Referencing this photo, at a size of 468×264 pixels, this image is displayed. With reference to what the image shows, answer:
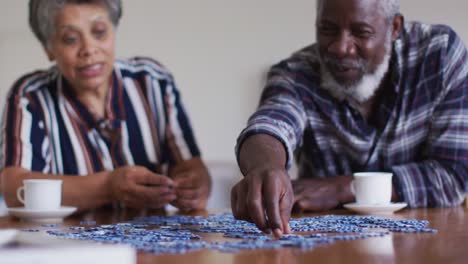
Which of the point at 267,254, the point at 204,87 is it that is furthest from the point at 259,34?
the point at 267,254

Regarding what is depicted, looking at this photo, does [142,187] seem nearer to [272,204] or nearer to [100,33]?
[100,33]

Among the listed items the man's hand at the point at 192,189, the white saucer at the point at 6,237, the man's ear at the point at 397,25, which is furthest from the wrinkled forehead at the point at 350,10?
the white saucer at the point at 6,237

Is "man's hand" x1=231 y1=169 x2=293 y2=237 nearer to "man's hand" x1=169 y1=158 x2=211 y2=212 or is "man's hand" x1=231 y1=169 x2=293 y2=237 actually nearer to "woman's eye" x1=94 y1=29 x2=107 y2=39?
"man's hand" x1=169 y1=158 x2=211 y2=212

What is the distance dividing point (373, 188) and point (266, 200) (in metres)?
0.57

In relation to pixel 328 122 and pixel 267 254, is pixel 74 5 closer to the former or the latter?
pixel 328 122

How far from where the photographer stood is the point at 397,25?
6.06ft

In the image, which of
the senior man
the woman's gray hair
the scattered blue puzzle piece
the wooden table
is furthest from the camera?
the woman's gray hair

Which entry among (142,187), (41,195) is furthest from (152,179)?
(41,195)

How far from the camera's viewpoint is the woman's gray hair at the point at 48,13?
192 cm

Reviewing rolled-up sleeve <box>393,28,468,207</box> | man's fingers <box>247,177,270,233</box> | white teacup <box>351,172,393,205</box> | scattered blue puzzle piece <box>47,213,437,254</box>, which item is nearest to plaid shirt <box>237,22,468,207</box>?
rolled-up sleeve <box>393,28,468,207</box>

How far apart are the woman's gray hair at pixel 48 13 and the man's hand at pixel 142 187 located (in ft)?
1.89

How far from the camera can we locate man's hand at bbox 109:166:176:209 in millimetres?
1635

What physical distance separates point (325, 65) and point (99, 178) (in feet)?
2.33

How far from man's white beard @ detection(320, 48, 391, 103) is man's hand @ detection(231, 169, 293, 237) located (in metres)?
0.75
